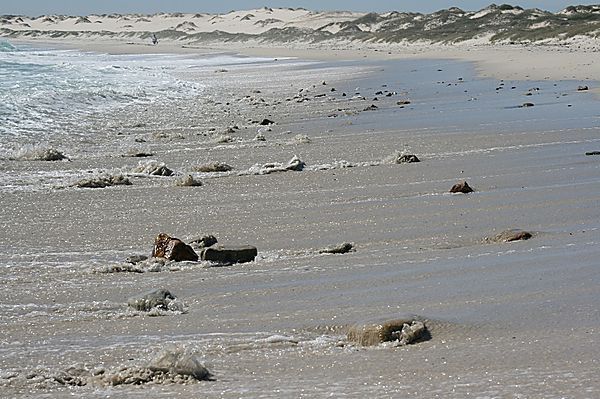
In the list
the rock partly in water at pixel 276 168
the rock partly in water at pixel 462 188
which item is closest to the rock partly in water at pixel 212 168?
the rock partly in water at pixel 276 168

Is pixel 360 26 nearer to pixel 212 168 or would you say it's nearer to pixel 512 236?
pixel 212 168

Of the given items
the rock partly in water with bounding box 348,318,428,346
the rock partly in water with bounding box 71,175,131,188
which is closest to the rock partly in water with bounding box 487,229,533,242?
the rock partly in water with bounding box 348,318,428,346

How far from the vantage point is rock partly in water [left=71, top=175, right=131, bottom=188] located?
7.43 metres

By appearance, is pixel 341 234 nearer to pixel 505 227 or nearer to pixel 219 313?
pixel 505 227

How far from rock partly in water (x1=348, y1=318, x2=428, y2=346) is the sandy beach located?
0.05 metres

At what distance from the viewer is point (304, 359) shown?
3.27 metres

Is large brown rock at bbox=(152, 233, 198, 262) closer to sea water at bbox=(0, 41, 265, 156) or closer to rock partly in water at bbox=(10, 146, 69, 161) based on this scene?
rock partly in water at bbox=(10, 146, 69, 161)

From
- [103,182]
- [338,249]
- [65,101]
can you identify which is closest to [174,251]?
[338,249]

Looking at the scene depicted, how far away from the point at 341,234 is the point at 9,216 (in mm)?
2260

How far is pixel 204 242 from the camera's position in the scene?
5.39 m

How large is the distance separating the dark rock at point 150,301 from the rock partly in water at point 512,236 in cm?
200

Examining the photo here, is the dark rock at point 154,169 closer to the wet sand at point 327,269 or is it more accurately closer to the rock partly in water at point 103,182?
the wet sand at point 327,269

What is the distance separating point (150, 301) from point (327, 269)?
1041mm

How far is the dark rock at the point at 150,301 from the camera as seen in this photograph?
4.00m
